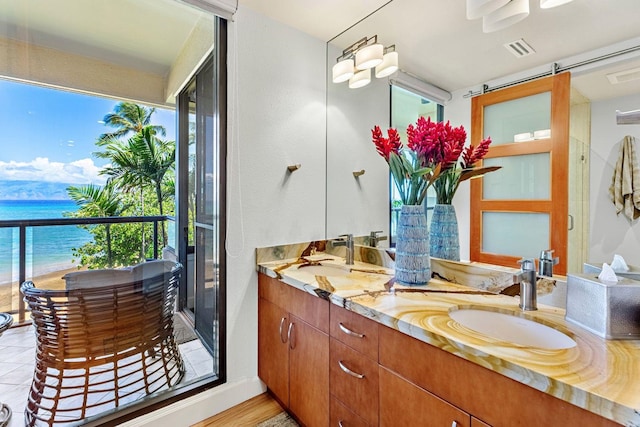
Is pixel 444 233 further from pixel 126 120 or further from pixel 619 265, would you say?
pixel 126 120

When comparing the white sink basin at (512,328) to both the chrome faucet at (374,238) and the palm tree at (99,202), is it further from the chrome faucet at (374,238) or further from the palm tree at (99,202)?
the palm tree at (99,202)

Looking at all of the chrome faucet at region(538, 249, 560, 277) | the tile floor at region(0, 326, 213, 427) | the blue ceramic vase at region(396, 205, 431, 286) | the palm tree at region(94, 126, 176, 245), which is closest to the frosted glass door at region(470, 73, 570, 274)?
the chrome faucet at region(538, 249, 560, 277)

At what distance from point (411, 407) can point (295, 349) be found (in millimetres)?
724

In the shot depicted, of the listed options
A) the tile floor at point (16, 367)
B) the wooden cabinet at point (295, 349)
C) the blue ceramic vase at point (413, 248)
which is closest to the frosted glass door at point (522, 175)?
the blue ceramic vase at point (413, 248)

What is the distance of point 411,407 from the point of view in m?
0.95

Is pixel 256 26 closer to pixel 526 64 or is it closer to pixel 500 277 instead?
pixel 526 64

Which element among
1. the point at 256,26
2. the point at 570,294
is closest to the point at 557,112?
the point at 570,294

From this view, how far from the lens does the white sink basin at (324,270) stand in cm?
183

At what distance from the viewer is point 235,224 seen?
180 cm

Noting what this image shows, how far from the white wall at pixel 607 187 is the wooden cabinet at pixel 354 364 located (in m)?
0.81

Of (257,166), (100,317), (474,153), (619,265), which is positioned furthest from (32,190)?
(619,265)

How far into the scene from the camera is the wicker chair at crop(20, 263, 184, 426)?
145 centimetres

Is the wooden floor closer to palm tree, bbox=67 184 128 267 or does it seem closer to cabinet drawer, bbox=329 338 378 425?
cabinet drawer, bbox=329 338 378 425

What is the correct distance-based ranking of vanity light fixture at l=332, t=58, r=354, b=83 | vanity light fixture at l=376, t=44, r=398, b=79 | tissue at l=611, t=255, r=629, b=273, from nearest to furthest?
tissue at l=611, t=255, r=629, b=273
vanity light fixture at l=376, t=44, r=398, b=79
vanity light fixture at l=332, t=58, r=354, b=83
